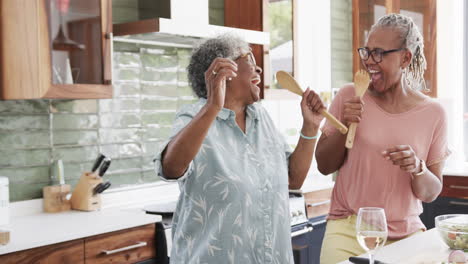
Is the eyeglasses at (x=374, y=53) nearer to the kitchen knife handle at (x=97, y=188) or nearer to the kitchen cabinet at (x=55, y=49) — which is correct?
the kitchen cabinet at (x=55, y=49)

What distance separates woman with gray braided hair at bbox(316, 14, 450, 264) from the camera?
2.13m

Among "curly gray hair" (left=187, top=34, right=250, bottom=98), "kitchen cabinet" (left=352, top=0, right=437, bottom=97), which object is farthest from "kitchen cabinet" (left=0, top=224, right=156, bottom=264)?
"kitchen cabinet" (left=352, top=0, right=437, bottom=97)

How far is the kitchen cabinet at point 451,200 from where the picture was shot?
166 inches

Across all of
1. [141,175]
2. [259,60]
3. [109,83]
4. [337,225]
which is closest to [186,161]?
[337,225]

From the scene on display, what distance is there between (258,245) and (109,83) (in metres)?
1.37

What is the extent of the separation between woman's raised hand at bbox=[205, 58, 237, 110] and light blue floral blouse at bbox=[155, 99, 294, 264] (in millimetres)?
165

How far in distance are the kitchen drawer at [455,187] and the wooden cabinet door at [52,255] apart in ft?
9.34

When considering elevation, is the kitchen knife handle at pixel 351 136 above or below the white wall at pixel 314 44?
below

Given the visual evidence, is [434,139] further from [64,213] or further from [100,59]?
[64,213]

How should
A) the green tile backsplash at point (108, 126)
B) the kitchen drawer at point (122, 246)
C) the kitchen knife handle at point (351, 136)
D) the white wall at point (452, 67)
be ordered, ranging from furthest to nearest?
1. the white wall at point (452, 67)
2. the green tile backsplash at point (108, 126)
3. the kitchen drawer at point (122, 246)
4. the kitchen knife handle at point (351, 136)

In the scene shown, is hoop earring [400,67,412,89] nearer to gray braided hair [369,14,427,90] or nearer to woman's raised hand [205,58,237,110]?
gray braided hair [369,14,427,90]

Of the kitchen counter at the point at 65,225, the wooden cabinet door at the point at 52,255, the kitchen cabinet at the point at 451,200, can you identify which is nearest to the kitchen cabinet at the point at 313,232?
the kitchen cabinet at the point at 451,200

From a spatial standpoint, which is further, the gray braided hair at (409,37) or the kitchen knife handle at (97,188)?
the kitchen knife handle at (97,188)

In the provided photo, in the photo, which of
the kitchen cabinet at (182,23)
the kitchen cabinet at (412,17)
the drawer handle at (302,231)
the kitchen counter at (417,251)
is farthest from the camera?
the kitchen cabinet at (412,17)
